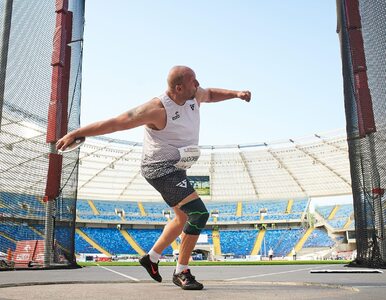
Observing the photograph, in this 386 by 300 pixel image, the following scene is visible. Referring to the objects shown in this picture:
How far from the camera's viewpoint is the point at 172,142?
11.0ft

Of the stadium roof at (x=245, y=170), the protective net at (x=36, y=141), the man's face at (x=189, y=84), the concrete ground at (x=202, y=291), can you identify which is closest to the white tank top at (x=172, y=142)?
the man's face at (x=189, y=84)

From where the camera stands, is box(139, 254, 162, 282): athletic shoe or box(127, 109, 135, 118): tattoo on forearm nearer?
box(127, 109, 135, 118): tattoo on forearm

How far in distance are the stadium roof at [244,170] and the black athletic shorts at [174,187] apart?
41.7 meters

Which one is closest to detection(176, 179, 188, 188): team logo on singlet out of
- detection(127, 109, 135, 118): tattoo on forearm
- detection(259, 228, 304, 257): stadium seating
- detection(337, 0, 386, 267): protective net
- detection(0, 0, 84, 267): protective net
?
detection(127, 109, 135, 118): tattoo on forearm

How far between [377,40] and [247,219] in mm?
37008

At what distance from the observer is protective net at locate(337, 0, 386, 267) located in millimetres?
7031

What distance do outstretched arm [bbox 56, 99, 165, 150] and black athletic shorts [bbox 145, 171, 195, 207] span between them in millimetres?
424

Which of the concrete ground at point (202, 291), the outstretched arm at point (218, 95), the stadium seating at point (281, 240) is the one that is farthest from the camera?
the stadium seating at point (281, 240)

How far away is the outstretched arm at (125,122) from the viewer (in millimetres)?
2893

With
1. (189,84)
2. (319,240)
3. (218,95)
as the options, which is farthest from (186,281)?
(319,240)

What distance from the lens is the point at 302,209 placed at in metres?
42.3

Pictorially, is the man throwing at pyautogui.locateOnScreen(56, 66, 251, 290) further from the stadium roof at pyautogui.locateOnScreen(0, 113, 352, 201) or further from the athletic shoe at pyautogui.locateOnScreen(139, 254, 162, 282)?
the stadium roof at pyautogui.locateOnScreen(0, 113, 352, 201)

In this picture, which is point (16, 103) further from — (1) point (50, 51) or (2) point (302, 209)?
(2) point (302, 209)

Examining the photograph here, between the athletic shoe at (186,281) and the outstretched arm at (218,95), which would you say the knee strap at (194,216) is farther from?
the outstretched arm at (218,95)
